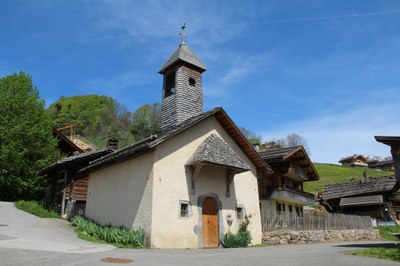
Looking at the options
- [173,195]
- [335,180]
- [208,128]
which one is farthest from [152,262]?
[335,180]

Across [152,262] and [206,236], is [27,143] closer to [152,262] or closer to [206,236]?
[206,236]

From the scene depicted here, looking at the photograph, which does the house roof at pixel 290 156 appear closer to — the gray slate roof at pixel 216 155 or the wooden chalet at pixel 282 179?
the wooden chalet at pixel 282 179

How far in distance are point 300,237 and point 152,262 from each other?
13798 mm

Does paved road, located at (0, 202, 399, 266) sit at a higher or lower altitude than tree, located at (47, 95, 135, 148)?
lower

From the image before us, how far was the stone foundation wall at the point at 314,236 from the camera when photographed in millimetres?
20084

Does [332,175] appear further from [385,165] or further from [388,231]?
[388,231]

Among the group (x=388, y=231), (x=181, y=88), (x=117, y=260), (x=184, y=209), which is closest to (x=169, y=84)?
(x=181, y=88)

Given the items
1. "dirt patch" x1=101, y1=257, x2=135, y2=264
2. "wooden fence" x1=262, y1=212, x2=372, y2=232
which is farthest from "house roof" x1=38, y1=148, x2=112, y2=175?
"dirt patch" x1=101, y1=257, x2=135, y2=264

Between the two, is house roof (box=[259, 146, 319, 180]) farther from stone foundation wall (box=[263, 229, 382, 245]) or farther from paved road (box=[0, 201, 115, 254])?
paved road (box=[0, 201, 115, 254])

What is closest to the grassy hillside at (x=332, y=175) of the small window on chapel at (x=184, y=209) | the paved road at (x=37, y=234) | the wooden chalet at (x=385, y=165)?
the wooden chalet at (x=385, y=165)

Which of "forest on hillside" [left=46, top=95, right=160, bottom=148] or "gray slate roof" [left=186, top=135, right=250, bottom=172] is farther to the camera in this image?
"forest on hillside" [left=46, top=95, right=160, bottom=148]

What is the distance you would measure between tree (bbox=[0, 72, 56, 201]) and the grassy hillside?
42.5 m

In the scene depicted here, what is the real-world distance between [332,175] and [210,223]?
192 ft

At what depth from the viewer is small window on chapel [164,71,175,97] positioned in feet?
73.5
